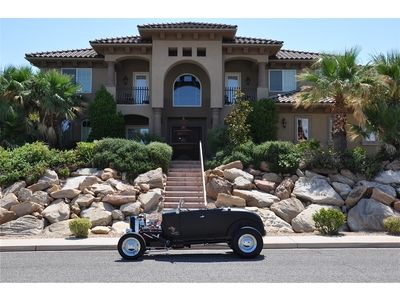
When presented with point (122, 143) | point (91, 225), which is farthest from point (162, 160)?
point (91, 225)

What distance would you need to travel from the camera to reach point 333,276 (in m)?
9.42

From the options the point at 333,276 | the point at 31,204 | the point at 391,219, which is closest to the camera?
the point at 333,276

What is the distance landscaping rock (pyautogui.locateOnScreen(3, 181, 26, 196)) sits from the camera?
62.0ft

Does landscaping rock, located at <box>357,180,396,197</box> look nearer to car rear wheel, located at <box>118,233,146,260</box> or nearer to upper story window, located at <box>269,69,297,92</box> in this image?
upper story window, located at <box>269,69,297,92</box>

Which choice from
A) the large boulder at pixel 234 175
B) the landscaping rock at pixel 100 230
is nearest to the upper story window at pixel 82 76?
the large boulder at pixel 234 175

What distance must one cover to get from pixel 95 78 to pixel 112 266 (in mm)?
20105

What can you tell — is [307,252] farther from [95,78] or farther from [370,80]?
[95,78]

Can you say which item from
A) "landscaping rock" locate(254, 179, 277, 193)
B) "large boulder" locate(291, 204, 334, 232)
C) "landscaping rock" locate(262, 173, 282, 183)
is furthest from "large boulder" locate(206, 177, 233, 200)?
"large boulder" locate(291, 204, 334, 232)

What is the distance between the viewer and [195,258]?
39.2 ft

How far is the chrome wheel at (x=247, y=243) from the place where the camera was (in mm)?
11719

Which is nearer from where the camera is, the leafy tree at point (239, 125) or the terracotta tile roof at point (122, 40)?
the leafy tree at point (239, 125)

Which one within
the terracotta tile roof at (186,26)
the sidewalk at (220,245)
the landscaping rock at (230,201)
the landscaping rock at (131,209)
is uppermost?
the terracotta tile roof at (186,26)

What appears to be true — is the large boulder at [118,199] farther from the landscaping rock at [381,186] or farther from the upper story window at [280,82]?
the upper story window at [280,82]

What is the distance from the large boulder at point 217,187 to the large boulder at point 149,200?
2.14 metres
